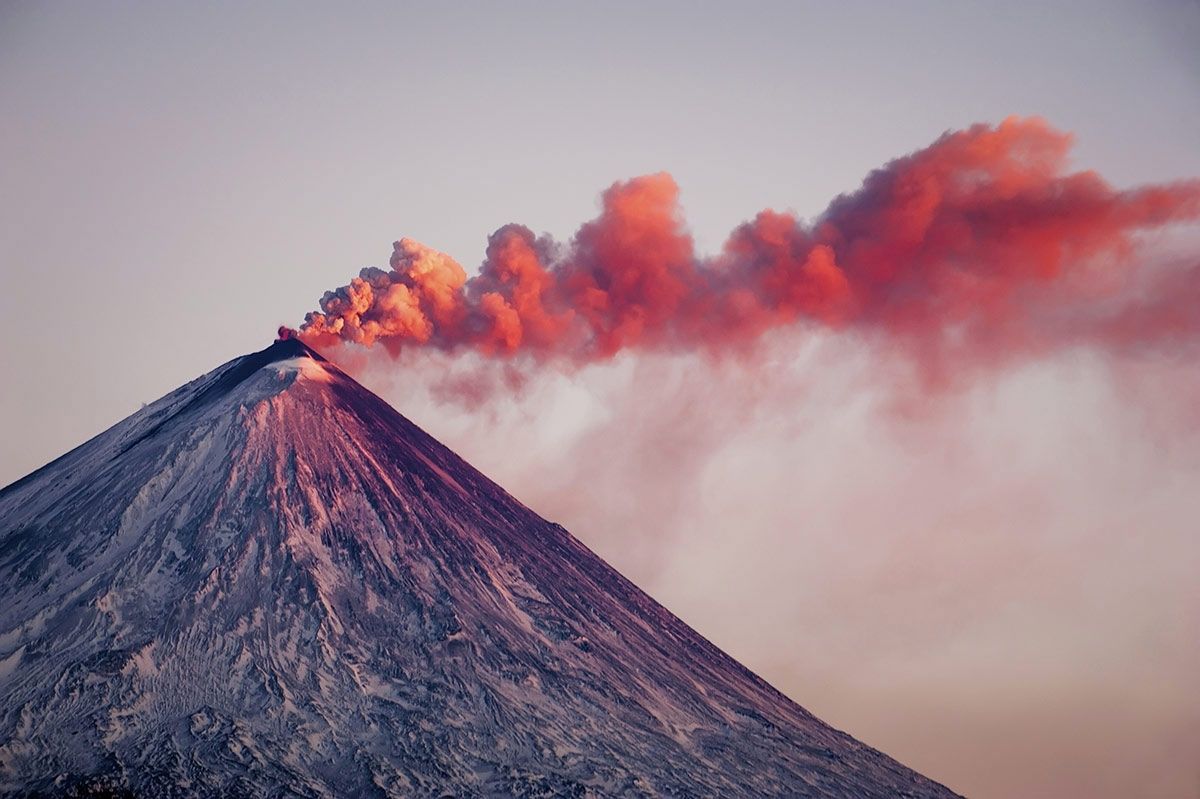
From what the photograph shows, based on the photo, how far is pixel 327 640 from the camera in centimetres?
6619

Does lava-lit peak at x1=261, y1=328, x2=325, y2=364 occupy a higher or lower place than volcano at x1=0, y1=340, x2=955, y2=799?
higher

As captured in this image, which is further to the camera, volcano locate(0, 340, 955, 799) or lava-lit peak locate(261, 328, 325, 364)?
lava-lit peak locate(261, 328, 325, 364)

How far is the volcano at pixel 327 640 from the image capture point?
197 feet

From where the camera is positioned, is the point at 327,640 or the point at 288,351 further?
the point at 288,351

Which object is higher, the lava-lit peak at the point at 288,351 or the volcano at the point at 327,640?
the lava-lit peak at the point at 288,351

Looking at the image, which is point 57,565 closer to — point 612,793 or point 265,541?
point 265,541

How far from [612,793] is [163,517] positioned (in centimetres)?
2464

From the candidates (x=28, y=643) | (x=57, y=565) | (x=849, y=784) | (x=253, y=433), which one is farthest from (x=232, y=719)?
(x=849, y=784)

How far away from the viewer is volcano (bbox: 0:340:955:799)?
197ft

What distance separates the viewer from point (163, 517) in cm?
7206

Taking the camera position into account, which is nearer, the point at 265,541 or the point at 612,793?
the point at 612,793

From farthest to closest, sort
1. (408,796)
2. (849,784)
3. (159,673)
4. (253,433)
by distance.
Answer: (253,433)
(849,784)
(159,673)
(408,796)

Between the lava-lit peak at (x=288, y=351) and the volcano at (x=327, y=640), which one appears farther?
the lava-lit peak at (x=288, y=351)

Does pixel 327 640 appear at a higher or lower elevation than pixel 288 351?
lower
